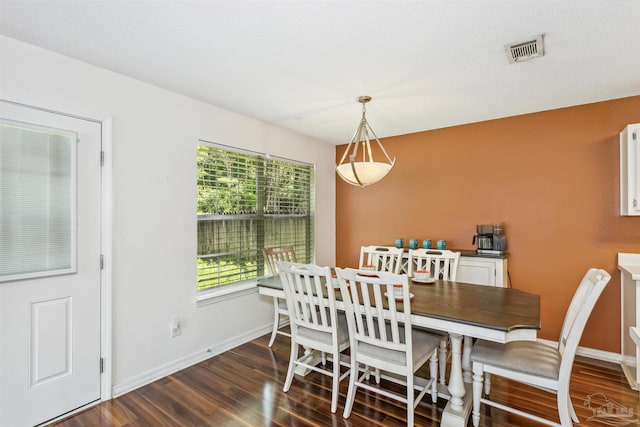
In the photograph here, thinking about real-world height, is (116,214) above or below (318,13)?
below

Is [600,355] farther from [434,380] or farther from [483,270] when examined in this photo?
[434,380]

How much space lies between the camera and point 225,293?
3.24m

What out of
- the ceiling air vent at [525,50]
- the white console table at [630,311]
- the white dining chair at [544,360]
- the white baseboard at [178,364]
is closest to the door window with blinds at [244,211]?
the white baseboard at [178,364]

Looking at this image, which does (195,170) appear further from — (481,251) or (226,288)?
(481,251)

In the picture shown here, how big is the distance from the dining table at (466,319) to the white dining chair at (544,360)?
119 mm

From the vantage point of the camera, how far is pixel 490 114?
342 cm

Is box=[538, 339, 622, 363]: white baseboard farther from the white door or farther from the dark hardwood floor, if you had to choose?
the white door

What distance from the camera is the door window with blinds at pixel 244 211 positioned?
3.16m

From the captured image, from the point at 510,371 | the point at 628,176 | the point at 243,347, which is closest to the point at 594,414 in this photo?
the point at 510,371

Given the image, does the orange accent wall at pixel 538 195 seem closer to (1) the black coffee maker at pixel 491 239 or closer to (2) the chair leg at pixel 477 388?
(1) the black coffee maker at pixel 491 239

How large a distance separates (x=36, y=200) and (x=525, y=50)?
3.38 m

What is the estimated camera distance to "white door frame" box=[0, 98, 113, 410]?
7.69 feet

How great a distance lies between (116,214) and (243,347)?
183 centimetres

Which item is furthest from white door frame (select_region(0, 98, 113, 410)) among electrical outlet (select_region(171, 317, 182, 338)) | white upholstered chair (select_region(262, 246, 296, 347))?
white upholstered chair (select_region(262, 246, 296, 347))
